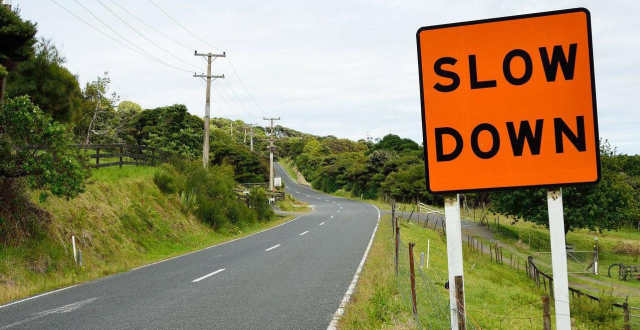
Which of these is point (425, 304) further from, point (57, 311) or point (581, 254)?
point (581, 254)

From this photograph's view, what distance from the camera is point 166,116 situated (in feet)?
172

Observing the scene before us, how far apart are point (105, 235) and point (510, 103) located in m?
17.0

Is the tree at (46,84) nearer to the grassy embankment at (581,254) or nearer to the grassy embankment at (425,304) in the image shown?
the grassy embankment at (425,304)

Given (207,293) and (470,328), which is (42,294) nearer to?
(207,293)

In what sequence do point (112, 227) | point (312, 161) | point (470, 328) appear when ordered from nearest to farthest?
point (470, 328) → point (112, 227) → point (312, 161)

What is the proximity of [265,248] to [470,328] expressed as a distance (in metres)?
11.3

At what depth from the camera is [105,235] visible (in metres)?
16.9

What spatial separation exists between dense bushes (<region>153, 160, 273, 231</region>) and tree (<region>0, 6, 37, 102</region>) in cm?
1285

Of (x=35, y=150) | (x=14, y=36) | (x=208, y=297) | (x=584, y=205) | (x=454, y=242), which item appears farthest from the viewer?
(x=584, y=205)

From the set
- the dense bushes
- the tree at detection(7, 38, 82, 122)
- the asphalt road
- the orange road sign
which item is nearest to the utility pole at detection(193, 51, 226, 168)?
the dense bushes

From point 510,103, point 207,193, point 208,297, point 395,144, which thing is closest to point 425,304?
point 208,297

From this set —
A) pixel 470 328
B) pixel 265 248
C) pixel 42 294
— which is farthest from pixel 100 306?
pixel 265 248

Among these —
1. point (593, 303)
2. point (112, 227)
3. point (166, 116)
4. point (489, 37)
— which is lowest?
point (593, 303)

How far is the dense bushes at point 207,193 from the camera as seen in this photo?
25156 mm
